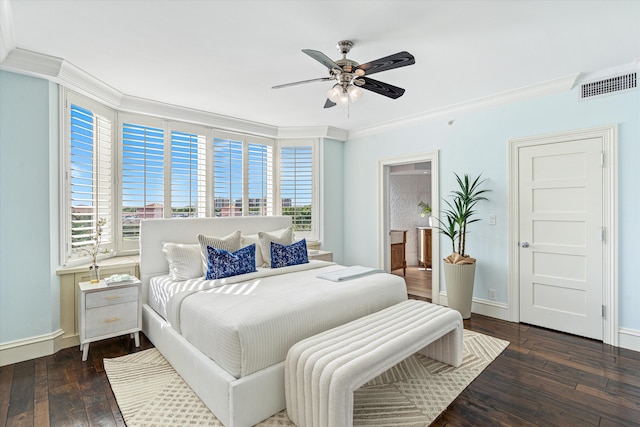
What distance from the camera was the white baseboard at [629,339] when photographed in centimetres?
296

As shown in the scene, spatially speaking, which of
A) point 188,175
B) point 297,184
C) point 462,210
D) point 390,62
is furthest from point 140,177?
point 462,210

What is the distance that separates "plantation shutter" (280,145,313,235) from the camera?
5324 mm

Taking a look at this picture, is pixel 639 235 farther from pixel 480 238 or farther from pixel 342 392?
pixel 342 392

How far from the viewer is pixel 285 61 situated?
288cm

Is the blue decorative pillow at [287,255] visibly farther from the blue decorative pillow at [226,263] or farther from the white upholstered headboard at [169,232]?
the white upholstered headboard at [169,232]

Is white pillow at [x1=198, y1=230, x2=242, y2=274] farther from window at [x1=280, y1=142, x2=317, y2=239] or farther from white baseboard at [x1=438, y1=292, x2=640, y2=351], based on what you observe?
white baseboard at [x1=438, y1=292, x2=640, y2=351]

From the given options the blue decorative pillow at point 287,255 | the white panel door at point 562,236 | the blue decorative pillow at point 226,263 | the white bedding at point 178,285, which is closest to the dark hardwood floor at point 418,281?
the white panel door at point 562,236

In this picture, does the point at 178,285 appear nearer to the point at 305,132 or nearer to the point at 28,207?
the point at 28,207

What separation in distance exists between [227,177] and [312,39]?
274cm

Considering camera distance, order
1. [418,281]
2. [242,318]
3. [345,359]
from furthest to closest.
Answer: [418,281] < [242,318] < [345,359]

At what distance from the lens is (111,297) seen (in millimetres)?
2963

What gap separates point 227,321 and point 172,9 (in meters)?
2.09

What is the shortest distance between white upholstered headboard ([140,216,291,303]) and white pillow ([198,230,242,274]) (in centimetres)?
55

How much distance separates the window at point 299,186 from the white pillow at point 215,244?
67.2 inches
